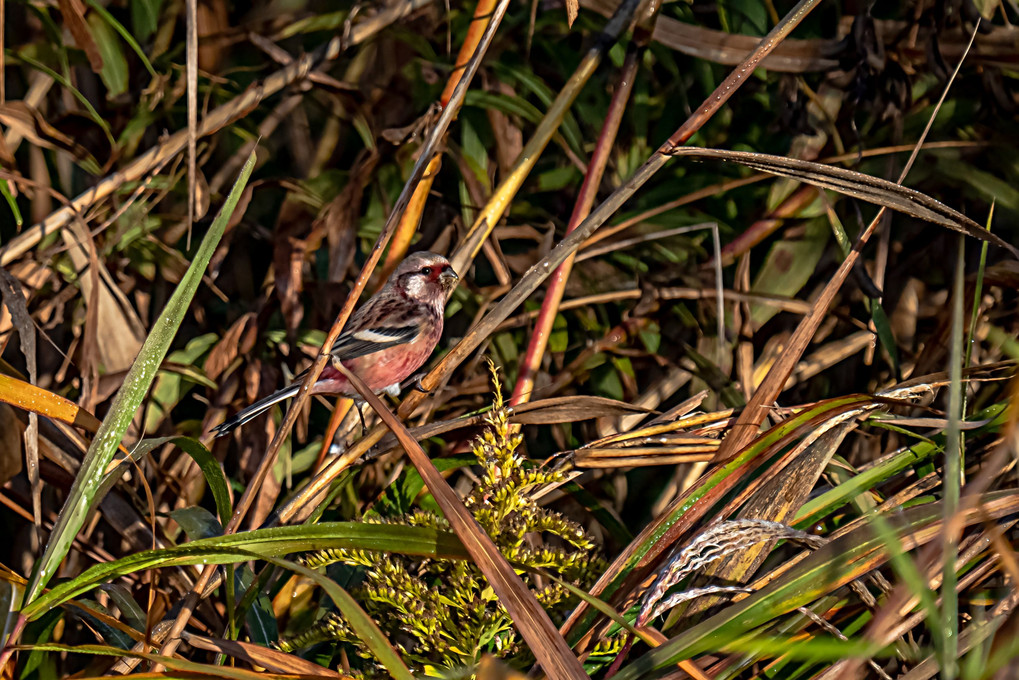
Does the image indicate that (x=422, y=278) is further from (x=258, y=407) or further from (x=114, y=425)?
(x=114, y=425)

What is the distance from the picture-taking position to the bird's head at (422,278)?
8.37 ft

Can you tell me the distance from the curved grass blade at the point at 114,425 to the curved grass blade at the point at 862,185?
0.86 m

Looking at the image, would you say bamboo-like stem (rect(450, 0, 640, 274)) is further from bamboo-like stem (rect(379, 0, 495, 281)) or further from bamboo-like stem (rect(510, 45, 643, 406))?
bamboo-like stem (rect(379, 0, 495, 281))

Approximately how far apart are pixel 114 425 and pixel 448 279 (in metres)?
1.22

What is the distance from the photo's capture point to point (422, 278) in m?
2.71

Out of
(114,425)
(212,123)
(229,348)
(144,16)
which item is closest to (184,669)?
(114,425)

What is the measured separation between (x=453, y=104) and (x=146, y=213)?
4.12 feet

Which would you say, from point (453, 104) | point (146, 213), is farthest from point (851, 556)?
point (146, 213)

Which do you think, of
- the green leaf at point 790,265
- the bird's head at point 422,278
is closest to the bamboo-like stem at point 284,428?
the bird's head at point 422,278

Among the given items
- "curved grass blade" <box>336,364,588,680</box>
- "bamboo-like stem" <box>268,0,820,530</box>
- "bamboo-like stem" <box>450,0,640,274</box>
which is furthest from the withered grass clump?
"bamboo-like stem" <box>450,0,640,274</box>

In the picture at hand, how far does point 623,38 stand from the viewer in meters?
2.60

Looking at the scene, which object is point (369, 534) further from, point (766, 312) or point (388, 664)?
point (766, 312)

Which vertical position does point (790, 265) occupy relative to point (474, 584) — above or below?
above

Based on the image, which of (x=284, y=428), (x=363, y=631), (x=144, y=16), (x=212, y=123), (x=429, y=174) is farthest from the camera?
(x=144, y=16)
